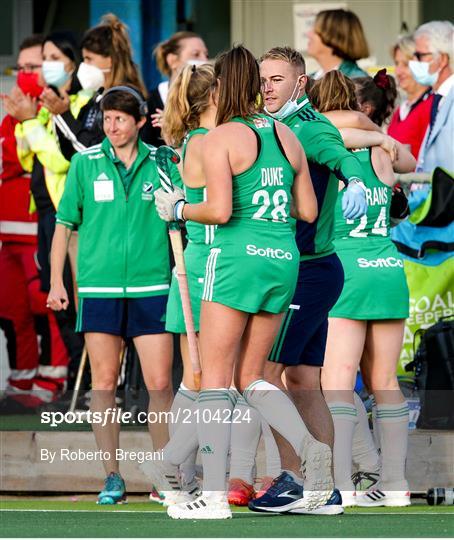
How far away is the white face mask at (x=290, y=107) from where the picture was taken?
764 cm

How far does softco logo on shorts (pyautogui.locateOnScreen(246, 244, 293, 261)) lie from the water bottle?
6.39ft

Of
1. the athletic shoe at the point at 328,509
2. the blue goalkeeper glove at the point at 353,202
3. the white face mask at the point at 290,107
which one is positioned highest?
the white face mask at the point at 290,107

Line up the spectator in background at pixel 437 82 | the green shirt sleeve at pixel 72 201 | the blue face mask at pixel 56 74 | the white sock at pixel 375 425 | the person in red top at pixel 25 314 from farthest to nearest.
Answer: the person in red top at pixel 25 314
the blue face mask at pixel 56 74
the spectator in background at pixel 437 82
the green shirt sleeve at pixel 72 201
the white sock at pixel 375 425

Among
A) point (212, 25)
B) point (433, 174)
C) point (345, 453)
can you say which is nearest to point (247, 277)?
point (345, 453)

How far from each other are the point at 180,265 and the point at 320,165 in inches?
33.4

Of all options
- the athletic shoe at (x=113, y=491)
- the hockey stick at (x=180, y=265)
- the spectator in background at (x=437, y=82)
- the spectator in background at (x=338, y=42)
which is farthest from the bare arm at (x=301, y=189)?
the spectator in background at (x=338, y=42)

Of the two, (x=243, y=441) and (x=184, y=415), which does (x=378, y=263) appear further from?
(x=184, y=415)

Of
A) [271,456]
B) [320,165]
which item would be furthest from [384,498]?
[320,165]

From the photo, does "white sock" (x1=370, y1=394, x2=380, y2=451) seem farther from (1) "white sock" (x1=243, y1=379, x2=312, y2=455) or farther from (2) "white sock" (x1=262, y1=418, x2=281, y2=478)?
(1) "white sock" (x1=243, y1=379, x2=312, y2=455)

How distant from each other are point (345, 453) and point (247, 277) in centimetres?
147

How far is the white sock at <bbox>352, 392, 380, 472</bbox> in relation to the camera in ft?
27.9

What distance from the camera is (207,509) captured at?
7.06 meters

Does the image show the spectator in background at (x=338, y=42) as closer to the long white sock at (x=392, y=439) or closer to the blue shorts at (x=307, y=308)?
the long white sock at (x=392, y=439)

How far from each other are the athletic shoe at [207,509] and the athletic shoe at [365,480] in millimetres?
1468
